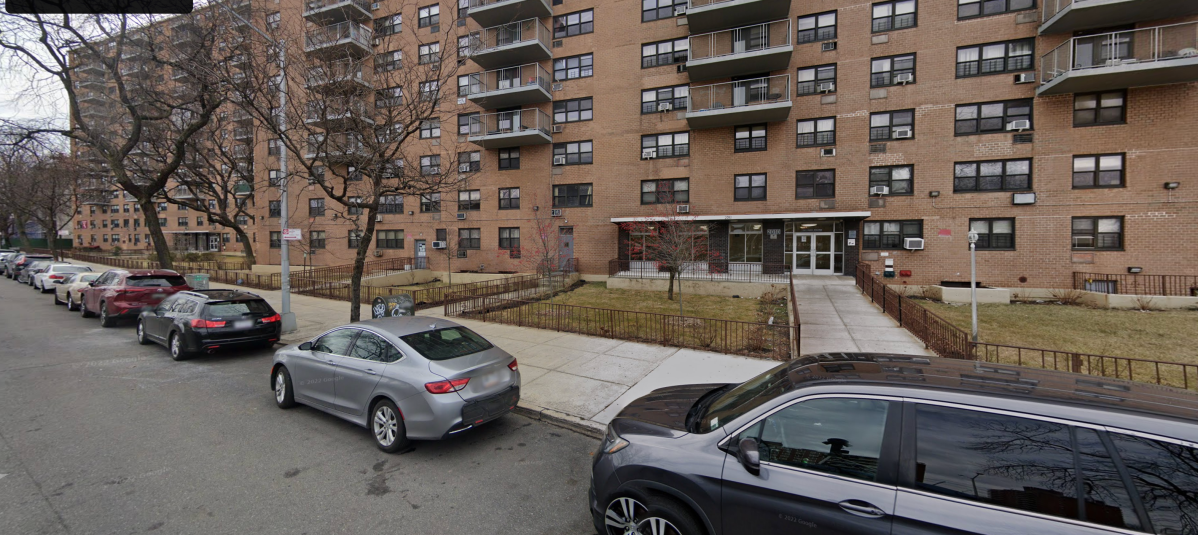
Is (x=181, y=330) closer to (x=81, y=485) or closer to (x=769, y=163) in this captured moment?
(x=81, y=485)

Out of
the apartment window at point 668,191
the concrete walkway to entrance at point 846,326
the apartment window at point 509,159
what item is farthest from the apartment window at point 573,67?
the concrete walkway to entrance at point 846,326

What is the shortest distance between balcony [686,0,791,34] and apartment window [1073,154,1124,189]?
533 inches

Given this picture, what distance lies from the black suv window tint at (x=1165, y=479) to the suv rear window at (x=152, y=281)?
59.7ft

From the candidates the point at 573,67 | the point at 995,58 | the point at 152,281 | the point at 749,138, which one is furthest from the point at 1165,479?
the point at 573,67

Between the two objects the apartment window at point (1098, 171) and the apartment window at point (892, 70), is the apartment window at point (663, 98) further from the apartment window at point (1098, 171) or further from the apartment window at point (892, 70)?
the apartment window at point (1098, 171)

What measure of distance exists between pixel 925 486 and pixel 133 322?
19.1 metres

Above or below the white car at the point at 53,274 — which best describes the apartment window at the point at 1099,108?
above

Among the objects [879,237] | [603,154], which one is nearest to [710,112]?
[603,154]

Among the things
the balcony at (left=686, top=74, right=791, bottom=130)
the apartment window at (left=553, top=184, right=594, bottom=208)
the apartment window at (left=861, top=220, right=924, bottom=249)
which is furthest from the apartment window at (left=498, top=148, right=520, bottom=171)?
the apartment window at (left=861, top=220, right=924, bottom=249)

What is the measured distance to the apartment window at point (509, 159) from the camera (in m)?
27.1

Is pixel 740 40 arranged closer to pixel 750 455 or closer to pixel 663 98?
pixel 663 98

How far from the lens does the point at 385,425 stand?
5242 millimetres

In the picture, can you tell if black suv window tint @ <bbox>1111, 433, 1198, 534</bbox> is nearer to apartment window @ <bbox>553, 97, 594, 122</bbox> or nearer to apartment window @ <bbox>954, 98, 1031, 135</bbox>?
apartment window @ <bbox>954, 98, 1031, 135</bbox>

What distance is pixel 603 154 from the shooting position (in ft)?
82.4
